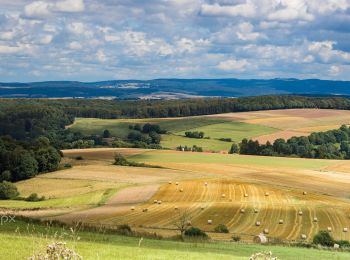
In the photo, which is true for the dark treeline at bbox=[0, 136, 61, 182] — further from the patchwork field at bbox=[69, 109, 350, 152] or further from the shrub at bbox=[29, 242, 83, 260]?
the shrub at bbox=[29, 242, 83, 260]

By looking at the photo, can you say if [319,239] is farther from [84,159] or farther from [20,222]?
[84,159]

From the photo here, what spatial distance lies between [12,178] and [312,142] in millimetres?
73912

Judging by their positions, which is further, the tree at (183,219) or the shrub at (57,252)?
the tree at (183,219)

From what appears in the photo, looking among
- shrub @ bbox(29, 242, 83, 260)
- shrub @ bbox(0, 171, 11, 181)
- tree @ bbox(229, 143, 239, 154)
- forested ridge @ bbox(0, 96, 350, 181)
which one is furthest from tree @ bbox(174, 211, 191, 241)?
tree @ bbox(229, 143, 239, 154)

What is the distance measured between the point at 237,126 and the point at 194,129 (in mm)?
14079

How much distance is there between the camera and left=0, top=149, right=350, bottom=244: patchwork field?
165 feet

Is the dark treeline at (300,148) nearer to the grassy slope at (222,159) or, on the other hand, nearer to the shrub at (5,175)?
the grassy slope at (222,159)

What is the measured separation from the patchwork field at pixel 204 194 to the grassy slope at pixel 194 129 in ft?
96.1

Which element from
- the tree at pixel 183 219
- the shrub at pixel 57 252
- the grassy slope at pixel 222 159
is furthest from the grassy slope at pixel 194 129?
the shrub at pixel 57 252

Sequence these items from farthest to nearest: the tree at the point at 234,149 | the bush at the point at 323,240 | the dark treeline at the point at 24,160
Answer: the tree at the point at 234,149, the dark treeline at the point at 24,160, the bush at the point at 323,240

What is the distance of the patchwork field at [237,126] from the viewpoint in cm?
13675

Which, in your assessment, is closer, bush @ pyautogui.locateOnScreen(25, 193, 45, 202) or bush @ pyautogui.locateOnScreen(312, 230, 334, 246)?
bush @ pyautogui.locateOnScreen(312, 230, 334, 246)

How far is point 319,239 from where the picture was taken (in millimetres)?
40000

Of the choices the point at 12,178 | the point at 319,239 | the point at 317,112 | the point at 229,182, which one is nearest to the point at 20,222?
the point at 319,239
